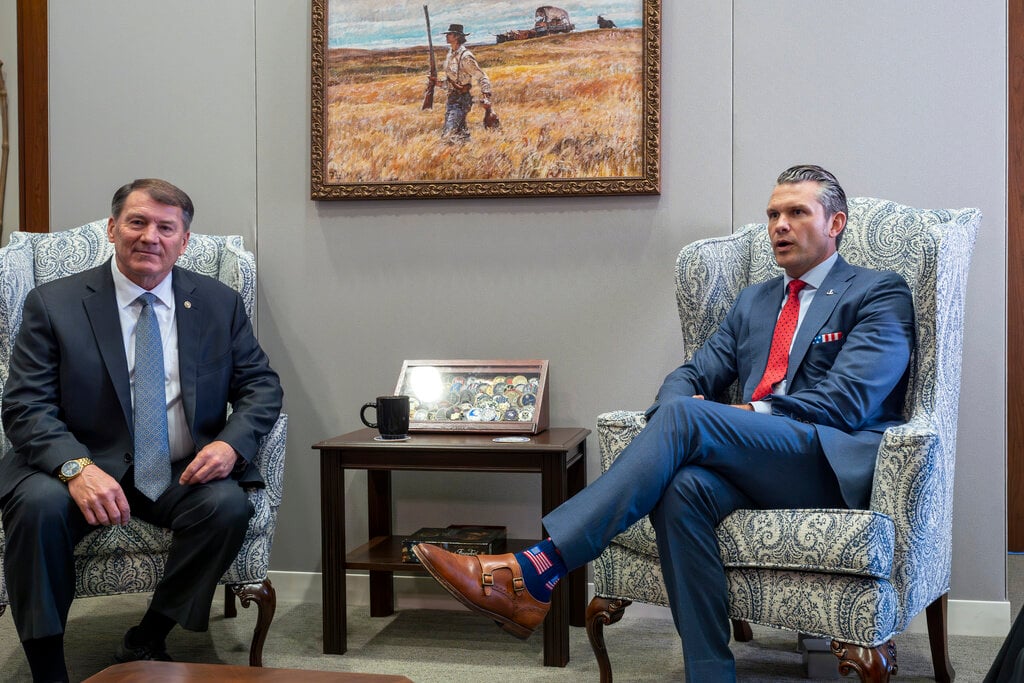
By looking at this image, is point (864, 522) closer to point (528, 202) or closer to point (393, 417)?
point (393, 417)

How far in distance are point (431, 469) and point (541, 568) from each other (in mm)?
738

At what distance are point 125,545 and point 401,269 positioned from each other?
1326mm

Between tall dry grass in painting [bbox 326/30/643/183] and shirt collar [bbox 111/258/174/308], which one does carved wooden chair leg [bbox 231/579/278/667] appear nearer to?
shirt collar [bbox 111/258/174/308]

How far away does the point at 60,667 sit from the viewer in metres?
2.38

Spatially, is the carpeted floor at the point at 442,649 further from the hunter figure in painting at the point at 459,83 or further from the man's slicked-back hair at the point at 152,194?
→ the hunter figure in painting at the point at 459,83

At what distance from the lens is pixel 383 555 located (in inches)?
119

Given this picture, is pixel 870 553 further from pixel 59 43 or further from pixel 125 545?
pixel 59 43

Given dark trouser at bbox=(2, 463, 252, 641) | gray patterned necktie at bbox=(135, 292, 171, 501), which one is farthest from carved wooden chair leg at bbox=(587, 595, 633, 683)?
gray patterned necktie at bbox=(135, 292, 171, 501)

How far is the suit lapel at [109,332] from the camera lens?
2617 millimetres

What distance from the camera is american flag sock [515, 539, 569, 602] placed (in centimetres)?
216

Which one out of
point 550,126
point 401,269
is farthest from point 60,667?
point 550,126

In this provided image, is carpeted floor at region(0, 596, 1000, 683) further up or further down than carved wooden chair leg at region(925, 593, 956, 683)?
further down

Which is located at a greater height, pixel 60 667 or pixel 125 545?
pixel 125 545

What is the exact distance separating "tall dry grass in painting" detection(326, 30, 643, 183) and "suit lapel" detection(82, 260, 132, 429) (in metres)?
0.96
